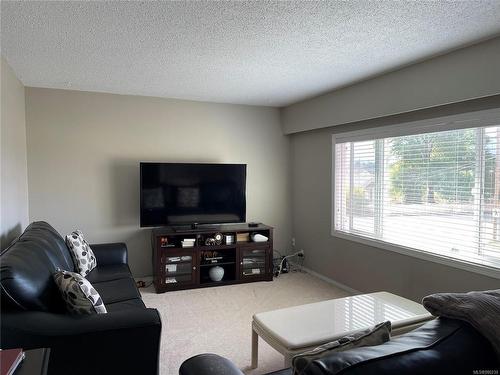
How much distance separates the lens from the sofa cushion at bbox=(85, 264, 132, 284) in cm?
315

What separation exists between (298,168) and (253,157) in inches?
26.9

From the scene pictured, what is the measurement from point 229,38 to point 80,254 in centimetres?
230

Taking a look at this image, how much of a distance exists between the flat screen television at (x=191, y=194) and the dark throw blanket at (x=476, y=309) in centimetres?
347

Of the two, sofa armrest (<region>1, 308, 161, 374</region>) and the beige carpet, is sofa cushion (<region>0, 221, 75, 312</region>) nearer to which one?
sofa armrest (<region>1, 308, 161, 374</region>)

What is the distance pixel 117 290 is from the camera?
2.83 m

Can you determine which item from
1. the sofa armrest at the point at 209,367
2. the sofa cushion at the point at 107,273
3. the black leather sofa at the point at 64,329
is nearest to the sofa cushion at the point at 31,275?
the black leather sofa at the point at 64,329

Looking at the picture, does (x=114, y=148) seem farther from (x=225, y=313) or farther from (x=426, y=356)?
(x=426, y=356)

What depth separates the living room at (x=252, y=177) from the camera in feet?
6.17

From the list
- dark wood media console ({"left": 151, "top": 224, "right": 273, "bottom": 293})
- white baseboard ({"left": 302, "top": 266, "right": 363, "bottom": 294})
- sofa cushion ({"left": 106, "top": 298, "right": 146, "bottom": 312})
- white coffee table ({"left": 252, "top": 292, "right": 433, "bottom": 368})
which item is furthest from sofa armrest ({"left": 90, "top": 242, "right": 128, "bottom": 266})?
white baseboard ({"left": 302, "top": 266, "right": 363, "bottom": 294})

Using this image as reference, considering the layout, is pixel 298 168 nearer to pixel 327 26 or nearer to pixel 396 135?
pixel 396 135

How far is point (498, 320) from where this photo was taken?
1.02m

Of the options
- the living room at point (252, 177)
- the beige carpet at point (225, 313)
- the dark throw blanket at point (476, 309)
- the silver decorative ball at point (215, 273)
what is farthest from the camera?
the silver decorative ball at point (215, 273)

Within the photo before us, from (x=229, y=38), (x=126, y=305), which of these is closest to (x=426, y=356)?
(x=126, y=305)

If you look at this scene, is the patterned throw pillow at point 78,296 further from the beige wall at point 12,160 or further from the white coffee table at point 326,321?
the beige wall at point 12,160
